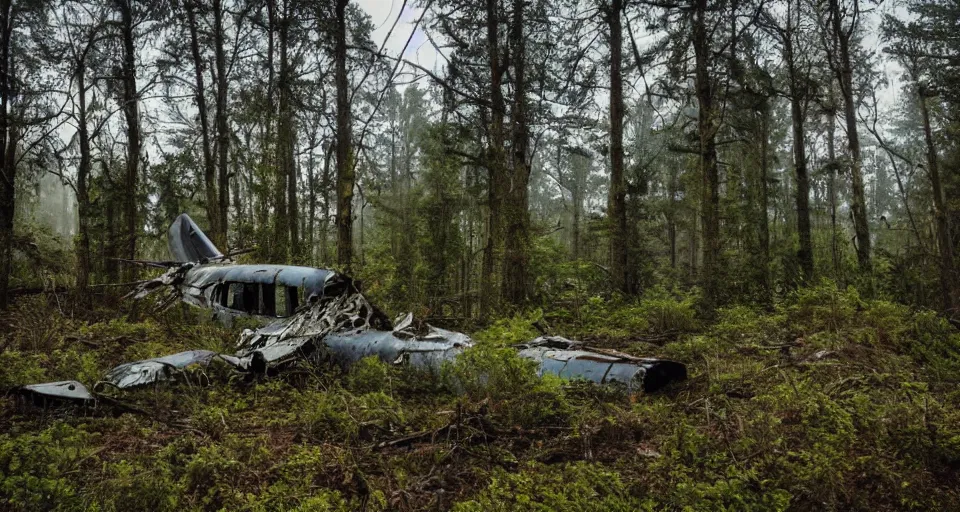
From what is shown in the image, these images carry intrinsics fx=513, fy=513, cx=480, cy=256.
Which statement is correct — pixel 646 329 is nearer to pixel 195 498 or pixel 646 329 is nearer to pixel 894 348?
pixel 894 348

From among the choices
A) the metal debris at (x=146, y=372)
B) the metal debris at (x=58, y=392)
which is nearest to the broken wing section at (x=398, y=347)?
the metal debris at (x=146, y=372)

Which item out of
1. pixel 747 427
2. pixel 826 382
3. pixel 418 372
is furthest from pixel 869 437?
pixel 418 372

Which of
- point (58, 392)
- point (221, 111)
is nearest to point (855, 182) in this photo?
point (58, 392)

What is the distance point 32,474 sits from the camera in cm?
343

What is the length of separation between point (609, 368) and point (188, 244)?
11416 millimetres

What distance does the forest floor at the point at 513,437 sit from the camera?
3268 mm

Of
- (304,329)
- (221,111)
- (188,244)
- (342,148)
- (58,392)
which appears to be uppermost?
(221,111)

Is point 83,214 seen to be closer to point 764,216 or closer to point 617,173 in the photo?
point 617,173

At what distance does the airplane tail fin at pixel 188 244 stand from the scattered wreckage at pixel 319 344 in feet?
9.61

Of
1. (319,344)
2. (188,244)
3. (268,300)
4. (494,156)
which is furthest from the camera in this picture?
(188,244)

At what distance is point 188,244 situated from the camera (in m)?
12.8

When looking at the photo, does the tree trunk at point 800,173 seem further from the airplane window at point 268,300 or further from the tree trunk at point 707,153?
the airplane window at point 268,300

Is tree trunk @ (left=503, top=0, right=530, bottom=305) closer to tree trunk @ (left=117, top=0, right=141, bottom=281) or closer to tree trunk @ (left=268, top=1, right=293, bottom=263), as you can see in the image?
tree trunk @ (left=268, top=1, right=293, bottom=263)

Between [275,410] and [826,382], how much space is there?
590 centimetres
